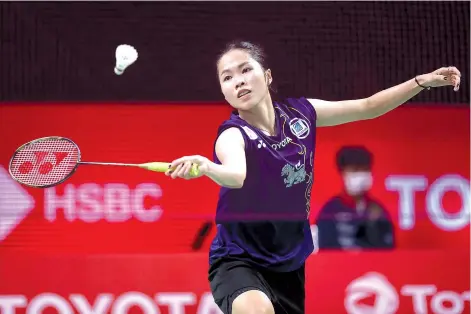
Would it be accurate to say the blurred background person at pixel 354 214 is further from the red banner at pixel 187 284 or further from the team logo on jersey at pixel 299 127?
the team logo on jersey at pixel 299 127

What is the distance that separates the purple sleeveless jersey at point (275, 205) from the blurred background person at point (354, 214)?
1422 mm

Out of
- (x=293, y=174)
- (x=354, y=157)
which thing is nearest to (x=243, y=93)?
(x=293, y=174)

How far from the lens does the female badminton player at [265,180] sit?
90.4 inches

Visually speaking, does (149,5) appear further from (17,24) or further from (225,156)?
(225,156)

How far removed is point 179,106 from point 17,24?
885 millimetres

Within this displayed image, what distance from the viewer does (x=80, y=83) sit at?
4066 millimetres

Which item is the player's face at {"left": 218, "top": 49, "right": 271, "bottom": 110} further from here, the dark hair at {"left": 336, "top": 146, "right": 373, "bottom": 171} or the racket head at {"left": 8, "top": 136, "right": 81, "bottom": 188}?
the dark hair at {"left": 336, "top": 146, "right": 373, "bottom": 171}

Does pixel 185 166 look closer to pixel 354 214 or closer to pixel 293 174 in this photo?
pixel 293 174

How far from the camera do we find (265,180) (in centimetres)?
252

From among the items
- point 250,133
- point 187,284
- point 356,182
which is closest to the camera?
point 250,133

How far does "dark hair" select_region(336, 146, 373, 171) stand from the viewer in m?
4.18

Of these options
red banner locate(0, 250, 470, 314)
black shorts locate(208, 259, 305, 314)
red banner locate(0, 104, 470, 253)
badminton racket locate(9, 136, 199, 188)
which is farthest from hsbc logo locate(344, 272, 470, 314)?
badminton racket locate(9, 136, 199, 188)

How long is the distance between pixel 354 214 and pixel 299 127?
62.1 inches

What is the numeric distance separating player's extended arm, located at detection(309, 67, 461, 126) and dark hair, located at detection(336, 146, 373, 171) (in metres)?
1.49
